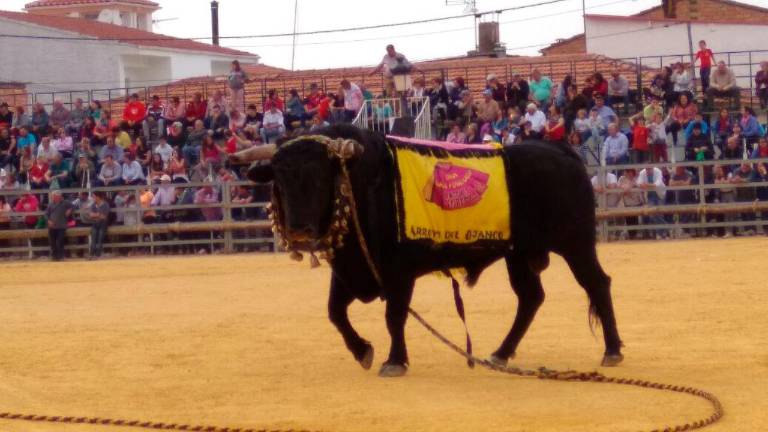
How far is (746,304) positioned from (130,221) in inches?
632

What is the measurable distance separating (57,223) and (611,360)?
60.6 feet

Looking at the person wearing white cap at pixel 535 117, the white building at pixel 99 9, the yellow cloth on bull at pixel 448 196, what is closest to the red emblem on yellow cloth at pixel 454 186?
the yellow cloth on bull at pixel 448 196

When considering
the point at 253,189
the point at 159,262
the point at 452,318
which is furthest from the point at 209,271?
the point at 452,318

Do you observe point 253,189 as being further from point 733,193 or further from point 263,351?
point 263,351

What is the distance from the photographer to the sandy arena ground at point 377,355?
27.2 ft

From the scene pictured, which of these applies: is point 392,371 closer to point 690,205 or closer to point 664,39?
point 690,205

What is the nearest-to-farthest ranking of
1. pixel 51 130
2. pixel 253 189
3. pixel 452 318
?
pixel 452 318 < pixel 253 189 < pixel 51 130

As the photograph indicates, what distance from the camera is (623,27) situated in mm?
44844

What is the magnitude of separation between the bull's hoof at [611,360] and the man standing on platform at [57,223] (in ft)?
60.2

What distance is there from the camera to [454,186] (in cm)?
1008

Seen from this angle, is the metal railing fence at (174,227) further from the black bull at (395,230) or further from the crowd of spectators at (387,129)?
the black bull at (395,230)

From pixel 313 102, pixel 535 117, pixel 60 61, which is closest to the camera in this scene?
pixel 535 117

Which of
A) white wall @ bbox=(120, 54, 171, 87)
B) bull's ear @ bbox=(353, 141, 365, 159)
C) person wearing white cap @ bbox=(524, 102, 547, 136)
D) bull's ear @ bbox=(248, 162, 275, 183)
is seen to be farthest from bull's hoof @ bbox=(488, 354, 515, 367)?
white wall @ bbox=(120, 54, 171, 87)

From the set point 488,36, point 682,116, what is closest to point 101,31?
point 488,36
